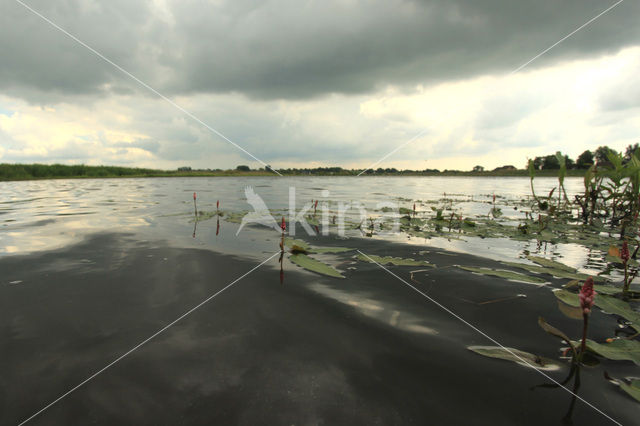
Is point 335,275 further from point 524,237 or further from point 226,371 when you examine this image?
point 524,237

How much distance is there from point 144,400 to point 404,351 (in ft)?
5.13

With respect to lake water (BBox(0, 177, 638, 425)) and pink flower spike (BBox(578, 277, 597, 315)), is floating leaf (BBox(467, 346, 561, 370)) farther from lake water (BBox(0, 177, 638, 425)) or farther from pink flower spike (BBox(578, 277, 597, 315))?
pink flower spike (BBox(578, 277, 597, 315))

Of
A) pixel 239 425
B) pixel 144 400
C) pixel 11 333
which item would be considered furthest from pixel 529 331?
pixel 11 333

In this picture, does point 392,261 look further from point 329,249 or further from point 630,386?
point 630,386

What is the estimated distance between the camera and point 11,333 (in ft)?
6.37

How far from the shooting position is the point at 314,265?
3416 mm

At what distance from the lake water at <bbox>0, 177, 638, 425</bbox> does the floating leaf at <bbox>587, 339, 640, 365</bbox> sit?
2.7 inches

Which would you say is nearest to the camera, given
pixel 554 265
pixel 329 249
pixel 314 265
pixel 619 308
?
pixel 619 308

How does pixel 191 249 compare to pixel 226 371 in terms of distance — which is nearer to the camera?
pixel 226 371

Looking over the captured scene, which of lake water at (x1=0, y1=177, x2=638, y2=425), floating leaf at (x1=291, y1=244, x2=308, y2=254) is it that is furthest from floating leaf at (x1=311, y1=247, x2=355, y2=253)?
lake water at (x1=0, y1=177, x2=638, y2=425)

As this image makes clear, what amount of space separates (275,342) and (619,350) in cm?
221

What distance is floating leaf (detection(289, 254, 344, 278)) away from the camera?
3.20m

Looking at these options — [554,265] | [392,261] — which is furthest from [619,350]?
[392,261]

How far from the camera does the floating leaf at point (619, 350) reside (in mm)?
1595
